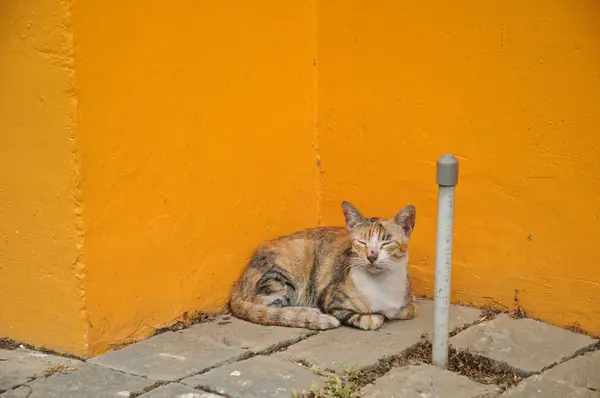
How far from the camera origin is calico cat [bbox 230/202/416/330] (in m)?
5.20

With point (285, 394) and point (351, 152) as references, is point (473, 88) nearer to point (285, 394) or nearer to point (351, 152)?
point (351, 152)

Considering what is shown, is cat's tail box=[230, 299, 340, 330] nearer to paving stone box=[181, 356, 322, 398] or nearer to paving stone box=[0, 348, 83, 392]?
paving stone box=[181, 356, 322, 398]

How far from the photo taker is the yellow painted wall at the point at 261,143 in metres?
4.60

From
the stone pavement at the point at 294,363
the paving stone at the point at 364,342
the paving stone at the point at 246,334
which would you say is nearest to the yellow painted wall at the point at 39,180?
the stone pavement at the point at 294,363

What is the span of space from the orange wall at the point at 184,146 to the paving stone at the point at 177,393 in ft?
2.16

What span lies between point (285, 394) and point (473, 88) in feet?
7.12

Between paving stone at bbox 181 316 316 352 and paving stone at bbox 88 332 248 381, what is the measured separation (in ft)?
0.23

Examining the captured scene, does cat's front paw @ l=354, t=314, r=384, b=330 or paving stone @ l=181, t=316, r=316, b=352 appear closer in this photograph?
paving stone @ l=181, t=316, r=316, b=352

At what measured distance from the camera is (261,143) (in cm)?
553

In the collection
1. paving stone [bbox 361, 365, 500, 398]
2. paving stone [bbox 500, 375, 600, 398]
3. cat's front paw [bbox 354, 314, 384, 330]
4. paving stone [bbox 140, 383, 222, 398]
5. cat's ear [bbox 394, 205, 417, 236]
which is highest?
cat's ear [bbox 394, 205, 417, 236]

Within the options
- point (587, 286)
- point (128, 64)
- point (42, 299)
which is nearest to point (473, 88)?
point (587, 286)

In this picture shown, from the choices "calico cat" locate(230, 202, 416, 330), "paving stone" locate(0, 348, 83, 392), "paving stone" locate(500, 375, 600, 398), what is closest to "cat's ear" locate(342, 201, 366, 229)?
"calico cat" locate(230, 202, 416, 330)

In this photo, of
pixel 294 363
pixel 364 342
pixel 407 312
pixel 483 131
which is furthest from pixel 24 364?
pixel 483 131

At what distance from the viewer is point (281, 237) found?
573cm
